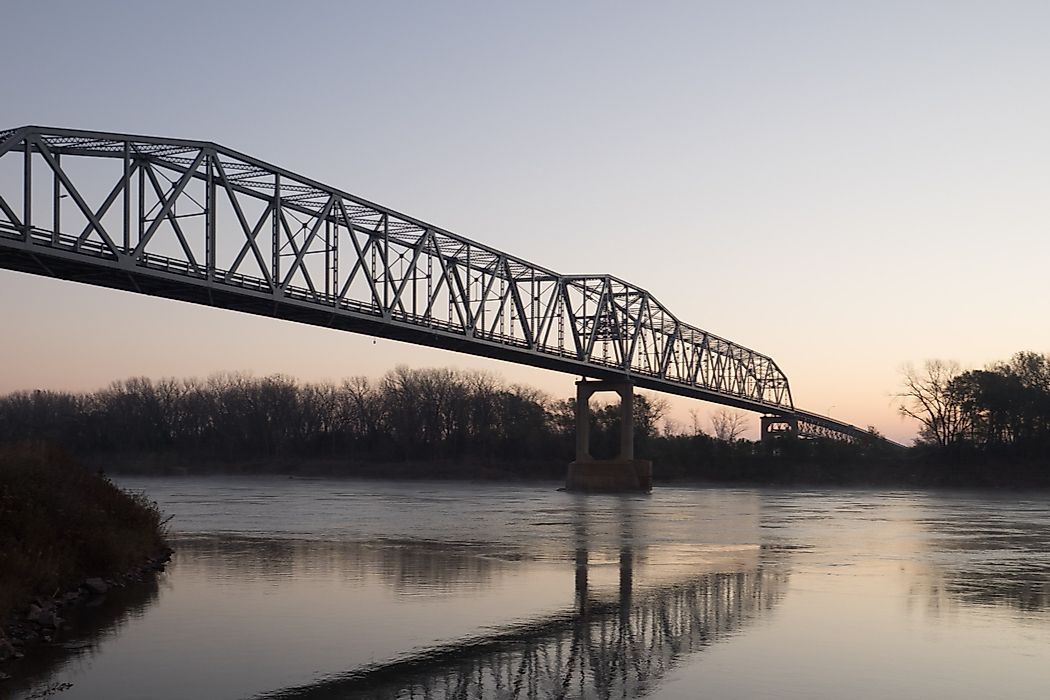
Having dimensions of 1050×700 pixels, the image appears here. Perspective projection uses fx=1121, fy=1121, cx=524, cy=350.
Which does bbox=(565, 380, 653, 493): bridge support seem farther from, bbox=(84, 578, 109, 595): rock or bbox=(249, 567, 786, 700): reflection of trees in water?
bbox=(84, 578, 109, 595): rock

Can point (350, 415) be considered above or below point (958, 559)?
above

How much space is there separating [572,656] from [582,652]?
0.39 metres

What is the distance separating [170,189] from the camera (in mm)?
55781

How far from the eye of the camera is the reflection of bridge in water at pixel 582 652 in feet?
50.9

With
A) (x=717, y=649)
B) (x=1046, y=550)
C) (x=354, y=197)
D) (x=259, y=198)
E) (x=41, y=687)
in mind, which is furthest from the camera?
(x=354, y=197)

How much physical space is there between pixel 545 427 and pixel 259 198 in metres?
97.1

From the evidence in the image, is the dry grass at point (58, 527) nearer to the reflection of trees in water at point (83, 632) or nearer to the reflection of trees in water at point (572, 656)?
the reflection of trees in water at point (83, 632)

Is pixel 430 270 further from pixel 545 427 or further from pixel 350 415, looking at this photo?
pixel 350 415

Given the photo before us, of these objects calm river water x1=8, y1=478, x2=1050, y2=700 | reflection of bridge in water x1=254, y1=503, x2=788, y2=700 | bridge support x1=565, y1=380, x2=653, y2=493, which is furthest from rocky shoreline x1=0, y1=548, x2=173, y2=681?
bridge support x1=565, y1=380, x2=653, y2=493

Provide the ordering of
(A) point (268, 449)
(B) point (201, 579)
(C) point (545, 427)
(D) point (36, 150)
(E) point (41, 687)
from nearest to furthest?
(E) point (41, 687)
(B) point (201, 579)
(D) point (36, 150)
(C) point (545, 427)
(A) point (268, 449)

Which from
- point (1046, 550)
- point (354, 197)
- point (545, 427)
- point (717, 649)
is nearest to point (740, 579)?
point (717, 649)

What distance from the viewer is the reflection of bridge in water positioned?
50.9 feet

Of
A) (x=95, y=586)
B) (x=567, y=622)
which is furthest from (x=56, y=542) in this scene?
(x=567, y=622)

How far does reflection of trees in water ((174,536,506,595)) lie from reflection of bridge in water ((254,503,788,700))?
3.99 m
